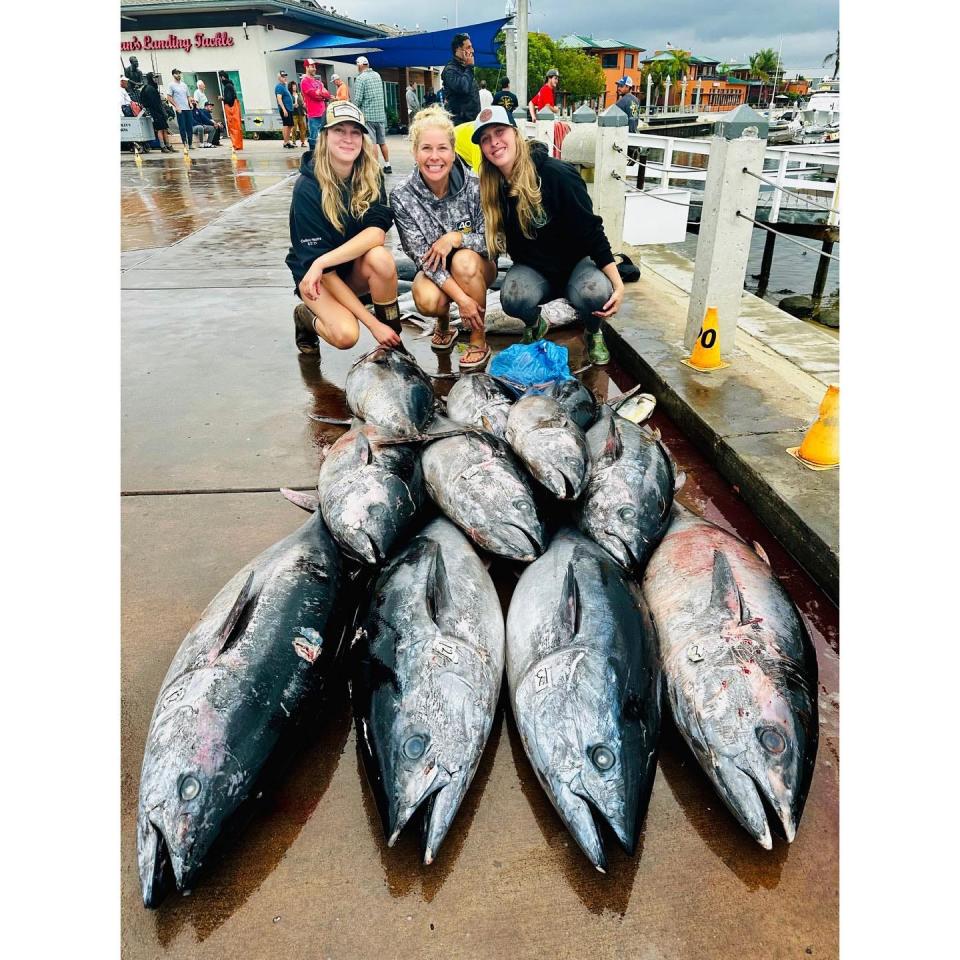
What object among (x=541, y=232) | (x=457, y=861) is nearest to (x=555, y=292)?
(x=541, y=232)

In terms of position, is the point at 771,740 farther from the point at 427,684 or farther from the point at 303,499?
the point at 303,499

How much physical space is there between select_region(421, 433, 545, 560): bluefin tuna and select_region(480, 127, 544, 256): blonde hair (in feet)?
7.78

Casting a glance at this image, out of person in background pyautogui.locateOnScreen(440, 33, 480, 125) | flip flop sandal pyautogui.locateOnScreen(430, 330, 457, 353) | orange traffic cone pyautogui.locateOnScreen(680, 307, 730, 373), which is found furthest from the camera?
person in background pyautogui.locateOnScreen(440, 33, 480, 125)

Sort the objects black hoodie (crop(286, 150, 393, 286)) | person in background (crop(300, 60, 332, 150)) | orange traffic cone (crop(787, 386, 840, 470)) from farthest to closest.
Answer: person in background (crop(300, 60, 332, 150)), black hoodie (crop(286, 150, 393, 286)), orange traffic cone (crop(787, 386, 840, 470))

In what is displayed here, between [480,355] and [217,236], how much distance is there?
6.56m

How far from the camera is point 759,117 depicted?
3990mm

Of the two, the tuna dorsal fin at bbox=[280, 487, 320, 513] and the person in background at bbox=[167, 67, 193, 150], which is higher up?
the person in background at bbox=[167, 67, 193, 150]

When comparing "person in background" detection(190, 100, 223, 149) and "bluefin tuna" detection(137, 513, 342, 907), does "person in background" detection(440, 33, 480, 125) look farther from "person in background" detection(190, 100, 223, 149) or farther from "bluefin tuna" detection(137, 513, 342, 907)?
"person in background" detection(190, 100, 223, 149)

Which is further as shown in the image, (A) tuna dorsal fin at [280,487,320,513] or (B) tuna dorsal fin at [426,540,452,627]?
(A) tuna dorsal fin at [280,487,320,513]

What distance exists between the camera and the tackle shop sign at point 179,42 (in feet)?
112

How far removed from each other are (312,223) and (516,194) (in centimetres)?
156

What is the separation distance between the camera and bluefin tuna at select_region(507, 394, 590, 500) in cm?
299

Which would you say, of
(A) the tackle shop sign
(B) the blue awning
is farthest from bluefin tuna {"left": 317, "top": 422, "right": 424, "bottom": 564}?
(A) the tackle shop sign
